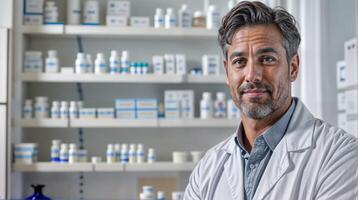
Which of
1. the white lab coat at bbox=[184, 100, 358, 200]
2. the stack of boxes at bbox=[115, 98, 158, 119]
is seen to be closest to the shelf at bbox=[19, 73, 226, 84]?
the stack of boxes at bbox=[115, 98, 158, 119]

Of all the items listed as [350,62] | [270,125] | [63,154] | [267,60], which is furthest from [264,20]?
[63,154]

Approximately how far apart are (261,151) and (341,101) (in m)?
0.73

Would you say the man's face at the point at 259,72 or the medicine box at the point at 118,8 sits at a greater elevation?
the medicine box at the point at 118,8

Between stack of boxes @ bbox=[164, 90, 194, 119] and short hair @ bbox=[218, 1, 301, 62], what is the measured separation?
1.61 m

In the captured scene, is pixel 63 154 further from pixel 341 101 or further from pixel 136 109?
pixel 341 101

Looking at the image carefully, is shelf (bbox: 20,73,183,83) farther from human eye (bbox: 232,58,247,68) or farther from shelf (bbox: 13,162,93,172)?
human eye (bbox: 232,58,247,68)

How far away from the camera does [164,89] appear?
2.82 m

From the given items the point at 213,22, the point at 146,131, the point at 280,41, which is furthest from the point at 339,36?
the point at 146,131

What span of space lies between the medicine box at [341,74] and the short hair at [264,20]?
604mm

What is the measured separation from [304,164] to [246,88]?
0.18 m

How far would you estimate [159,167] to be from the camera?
2.64 metres

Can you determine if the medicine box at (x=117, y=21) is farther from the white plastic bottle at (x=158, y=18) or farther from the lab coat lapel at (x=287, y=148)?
the lab coat lapel at (x=287, y=148)

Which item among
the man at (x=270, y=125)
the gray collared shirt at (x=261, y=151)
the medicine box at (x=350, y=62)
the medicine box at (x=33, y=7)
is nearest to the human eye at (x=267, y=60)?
the man at (x=270, y=125)

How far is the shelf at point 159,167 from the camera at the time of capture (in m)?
2.62
